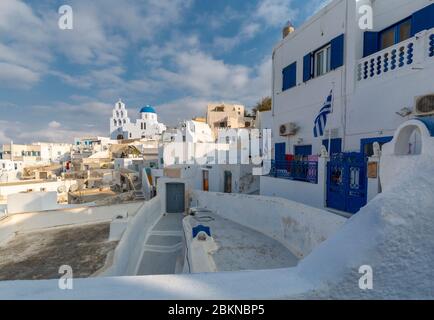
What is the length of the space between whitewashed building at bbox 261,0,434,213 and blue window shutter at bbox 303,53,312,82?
0.04 m

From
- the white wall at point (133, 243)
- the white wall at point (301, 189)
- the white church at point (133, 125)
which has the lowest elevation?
the white wall at point (133, 243)

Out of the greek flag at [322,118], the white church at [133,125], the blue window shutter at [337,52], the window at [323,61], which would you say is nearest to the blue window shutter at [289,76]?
the window at [323,61]

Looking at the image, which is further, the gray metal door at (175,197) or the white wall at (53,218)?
the gray metal door at (175,197)

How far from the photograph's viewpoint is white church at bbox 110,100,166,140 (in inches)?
2592

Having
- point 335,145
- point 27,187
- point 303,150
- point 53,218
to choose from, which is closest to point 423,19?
point 335,145

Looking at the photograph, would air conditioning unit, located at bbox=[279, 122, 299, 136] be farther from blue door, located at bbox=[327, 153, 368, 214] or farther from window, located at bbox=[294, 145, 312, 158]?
blue door, located at bbox=[327, 153, 368, 214]

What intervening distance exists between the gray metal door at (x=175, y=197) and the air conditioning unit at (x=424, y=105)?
13271mm

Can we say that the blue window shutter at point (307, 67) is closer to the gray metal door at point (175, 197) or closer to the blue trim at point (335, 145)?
the blue trim at point (335, 145)

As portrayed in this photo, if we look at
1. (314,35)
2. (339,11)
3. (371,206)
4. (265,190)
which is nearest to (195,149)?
(265,190)

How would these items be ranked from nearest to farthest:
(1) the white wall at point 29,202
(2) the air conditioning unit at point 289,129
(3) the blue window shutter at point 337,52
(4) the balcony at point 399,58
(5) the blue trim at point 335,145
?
(4) the balcony at point 399,58, (3) the blue window shutter at point 337,52, (5) the blue trim at point 335,145, (2) the air conditioning unit at point 289,129, (1) the white wall at point 29,202

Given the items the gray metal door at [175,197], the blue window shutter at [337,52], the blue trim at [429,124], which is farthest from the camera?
the gray metal door at [175,197]

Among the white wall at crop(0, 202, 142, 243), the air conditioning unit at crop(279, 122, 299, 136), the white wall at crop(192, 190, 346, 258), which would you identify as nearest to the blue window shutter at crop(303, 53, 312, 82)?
the air conditioning unit at crop(279, 122, 299, 136)

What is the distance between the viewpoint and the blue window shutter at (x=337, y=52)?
7.95 meters

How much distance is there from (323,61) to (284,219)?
6.61m
